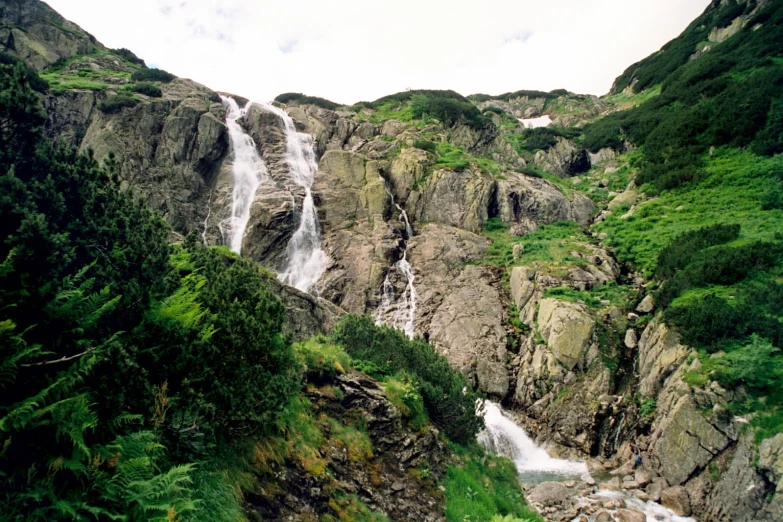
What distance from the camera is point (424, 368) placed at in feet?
47.7

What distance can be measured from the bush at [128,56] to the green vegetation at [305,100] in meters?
23.2

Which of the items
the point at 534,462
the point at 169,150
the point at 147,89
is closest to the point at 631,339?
the point at 534,462

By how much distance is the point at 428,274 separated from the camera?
113 ft

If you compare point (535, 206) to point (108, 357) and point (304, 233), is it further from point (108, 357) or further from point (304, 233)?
point (108, 357)

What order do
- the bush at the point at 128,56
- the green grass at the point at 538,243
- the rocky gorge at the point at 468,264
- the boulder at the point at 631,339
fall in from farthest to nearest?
the bush at the point at 128,56 → the green grass at the point at 538,243 → the boulder at the point at 631,339 → the rocky gorge at the point at 468,264

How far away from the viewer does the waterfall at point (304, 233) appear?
1417 inches

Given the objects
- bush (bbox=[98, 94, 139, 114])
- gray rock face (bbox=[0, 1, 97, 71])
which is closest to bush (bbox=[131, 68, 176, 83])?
gray rock face (bbox=[0, 1, 97, 71])

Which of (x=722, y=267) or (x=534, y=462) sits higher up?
(x=722, y=267)

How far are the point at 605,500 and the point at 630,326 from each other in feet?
36.7

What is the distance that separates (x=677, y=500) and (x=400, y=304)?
818 inches

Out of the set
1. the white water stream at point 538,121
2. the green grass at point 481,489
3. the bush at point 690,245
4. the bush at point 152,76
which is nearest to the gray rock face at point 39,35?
the bush at point 152,76

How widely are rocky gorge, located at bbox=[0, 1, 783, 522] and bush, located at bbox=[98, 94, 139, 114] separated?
557 millimetres

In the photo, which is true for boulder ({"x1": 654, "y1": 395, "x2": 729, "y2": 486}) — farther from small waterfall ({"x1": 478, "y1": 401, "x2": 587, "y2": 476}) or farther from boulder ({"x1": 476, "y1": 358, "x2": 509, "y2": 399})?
boulder ({"x1": 476, "y1": 358, "x2": 509, "y2": 399})

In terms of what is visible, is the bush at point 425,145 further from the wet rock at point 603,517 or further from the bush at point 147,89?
the wet rock at point 603,517
